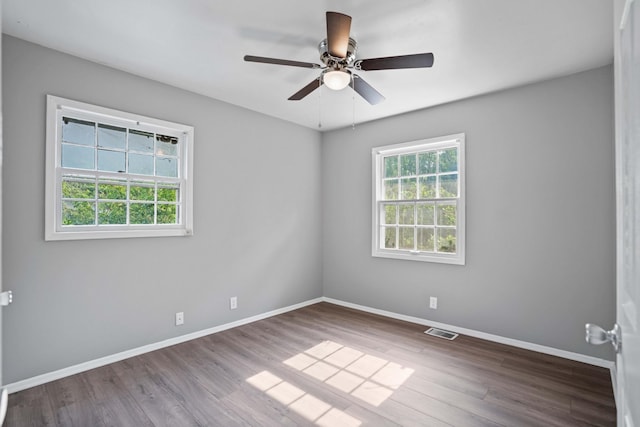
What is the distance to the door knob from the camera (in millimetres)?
881

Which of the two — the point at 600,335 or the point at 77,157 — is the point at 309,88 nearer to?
the point at 77,157

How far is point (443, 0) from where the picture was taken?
2.03 m

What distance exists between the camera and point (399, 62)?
7.11 ft

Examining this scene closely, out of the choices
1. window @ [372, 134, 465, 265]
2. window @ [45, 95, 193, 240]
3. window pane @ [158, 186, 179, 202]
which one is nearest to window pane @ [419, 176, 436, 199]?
window @ [372, 134, 465, 265]

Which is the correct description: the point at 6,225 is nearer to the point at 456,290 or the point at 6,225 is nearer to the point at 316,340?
the point at 316,340

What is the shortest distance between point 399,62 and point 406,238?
2.49 metres

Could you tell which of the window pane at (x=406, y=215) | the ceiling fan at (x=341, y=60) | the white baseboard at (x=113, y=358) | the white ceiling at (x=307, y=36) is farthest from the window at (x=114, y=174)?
the window pane at (x=406, y=215)

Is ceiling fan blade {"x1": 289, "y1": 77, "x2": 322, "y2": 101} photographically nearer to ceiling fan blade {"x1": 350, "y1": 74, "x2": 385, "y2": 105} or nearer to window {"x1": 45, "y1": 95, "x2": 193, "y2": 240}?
ceiling fan blade {"x1": 350, "y1": 74, "x2": 385, "y2": 105}

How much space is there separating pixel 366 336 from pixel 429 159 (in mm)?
2245

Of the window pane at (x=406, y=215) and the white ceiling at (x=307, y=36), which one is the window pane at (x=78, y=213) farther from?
the window pane at (x=406, y=215)

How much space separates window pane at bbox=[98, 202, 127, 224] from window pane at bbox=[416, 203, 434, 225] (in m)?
3.27

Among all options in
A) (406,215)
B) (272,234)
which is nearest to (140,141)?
(272,234)

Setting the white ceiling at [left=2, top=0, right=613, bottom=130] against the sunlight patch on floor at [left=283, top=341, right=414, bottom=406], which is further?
the sunlight patch on floor at [left=283, top=341, right=414, bottom=406]

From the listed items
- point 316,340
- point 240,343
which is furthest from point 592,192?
point 240,343
